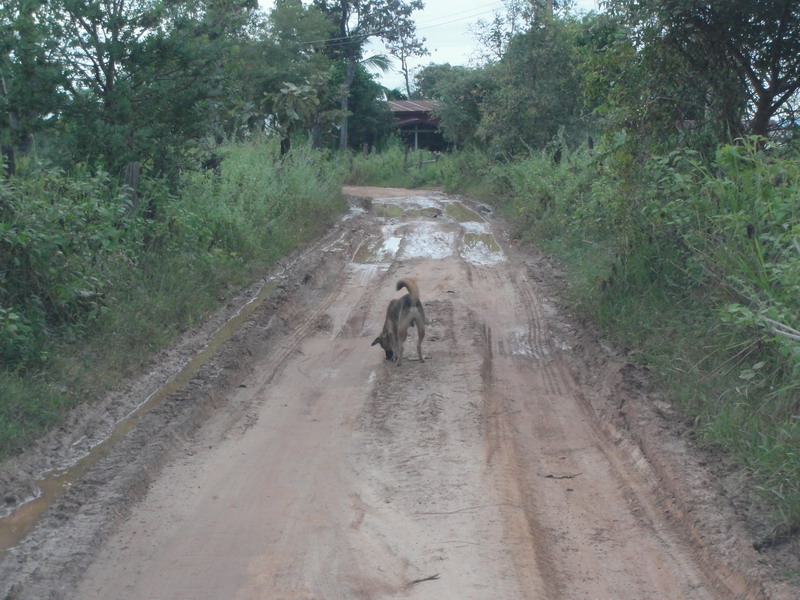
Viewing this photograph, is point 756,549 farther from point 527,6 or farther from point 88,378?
point 527,6

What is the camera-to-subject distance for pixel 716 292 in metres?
7.73

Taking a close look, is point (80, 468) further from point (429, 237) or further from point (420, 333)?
point (429, 237)

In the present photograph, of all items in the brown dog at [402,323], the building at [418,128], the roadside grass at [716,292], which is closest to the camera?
the roadside grass at [716,292]

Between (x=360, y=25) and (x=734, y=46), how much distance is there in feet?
111

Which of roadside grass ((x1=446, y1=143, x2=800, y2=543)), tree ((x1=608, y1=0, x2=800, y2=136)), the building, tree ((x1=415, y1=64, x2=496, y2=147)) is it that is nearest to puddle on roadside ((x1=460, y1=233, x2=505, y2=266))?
roadside grass ((x1=446, y1=143, x2=800, y2=543))

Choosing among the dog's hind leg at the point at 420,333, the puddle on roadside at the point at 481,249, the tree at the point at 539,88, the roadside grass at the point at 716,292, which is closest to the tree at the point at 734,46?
the roadside grass at the point at 716,292

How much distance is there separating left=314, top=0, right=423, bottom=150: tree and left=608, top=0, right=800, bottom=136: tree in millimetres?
29358

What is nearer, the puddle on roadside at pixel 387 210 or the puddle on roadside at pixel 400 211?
the puddle on roadside at pixel 400 211

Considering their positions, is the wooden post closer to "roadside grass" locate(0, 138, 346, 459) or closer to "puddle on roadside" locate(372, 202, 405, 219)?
"roadside grass" locate(0, 138, 346, 459)

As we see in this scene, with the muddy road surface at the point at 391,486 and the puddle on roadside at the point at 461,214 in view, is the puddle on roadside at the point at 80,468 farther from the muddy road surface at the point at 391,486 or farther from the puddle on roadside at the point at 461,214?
the puddle on roadside at the point at 461,214

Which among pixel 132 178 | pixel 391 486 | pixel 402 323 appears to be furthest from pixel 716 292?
pixel 132 178

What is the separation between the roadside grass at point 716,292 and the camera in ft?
18.4

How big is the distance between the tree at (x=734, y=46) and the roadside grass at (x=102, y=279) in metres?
6.39

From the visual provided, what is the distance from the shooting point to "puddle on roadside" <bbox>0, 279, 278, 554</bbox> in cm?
550
